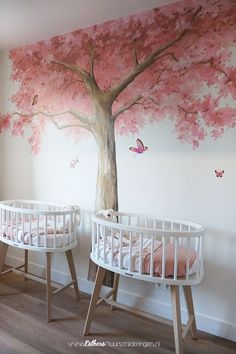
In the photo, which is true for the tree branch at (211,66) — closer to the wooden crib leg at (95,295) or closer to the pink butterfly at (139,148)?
the pink butterfly at (139,148)

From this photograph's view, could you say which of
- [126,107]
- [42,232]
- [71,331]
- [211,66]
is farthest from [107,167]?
[71,331]

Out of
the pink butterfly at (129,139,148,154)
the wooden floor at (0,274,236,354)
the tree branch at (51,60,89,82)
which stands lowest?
the wooden floor at (0,274,236,354)

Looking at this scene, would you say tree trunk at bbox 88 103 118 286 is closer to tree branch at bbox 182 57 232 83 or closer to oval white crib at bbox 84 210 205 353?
oval white crib at bbox 84 210 205 353

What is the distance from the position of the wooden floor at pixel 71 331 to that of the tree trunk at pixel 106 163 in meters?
0.38

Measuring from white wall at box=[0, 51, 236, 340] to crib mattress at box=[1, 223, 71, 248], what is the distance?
37 centimetres

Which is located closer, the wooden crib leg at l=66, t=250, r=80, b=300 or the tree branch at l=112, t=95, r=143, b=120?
the tree branch at l=112, t=95, r=143, b=120

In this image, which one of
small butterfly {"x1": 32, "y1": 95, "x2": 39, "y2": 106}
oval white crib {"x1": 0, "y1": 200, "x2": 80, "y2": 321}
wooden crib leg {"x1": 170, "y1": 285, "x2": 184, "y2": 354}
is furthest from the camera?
small butterfly {"x1": 32, "y1": 95, "x2": 39, "y2": 106}

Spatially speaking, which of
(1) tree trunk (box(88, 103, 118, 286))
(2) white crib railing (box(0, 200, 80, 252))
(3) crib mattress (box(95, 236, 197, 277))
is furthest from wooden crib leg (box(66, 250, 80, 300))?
(3) crib mattress (box(95, 236, 197, 277))

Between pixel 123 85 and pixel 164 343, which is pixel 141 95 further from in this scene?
pixel 164 343

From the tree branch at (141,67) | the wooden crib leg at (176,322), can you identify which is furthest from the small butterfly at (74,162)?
Answer: the wooden crib leg at (176,322)

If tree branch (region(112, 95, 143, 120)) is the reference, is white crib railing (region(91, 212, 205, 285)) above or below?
below

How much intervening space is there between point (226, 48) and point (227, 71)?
0.49 ft

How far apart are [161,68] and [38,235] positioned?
1.54 metres

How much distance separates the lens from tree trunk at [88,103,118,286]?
8.47ft
